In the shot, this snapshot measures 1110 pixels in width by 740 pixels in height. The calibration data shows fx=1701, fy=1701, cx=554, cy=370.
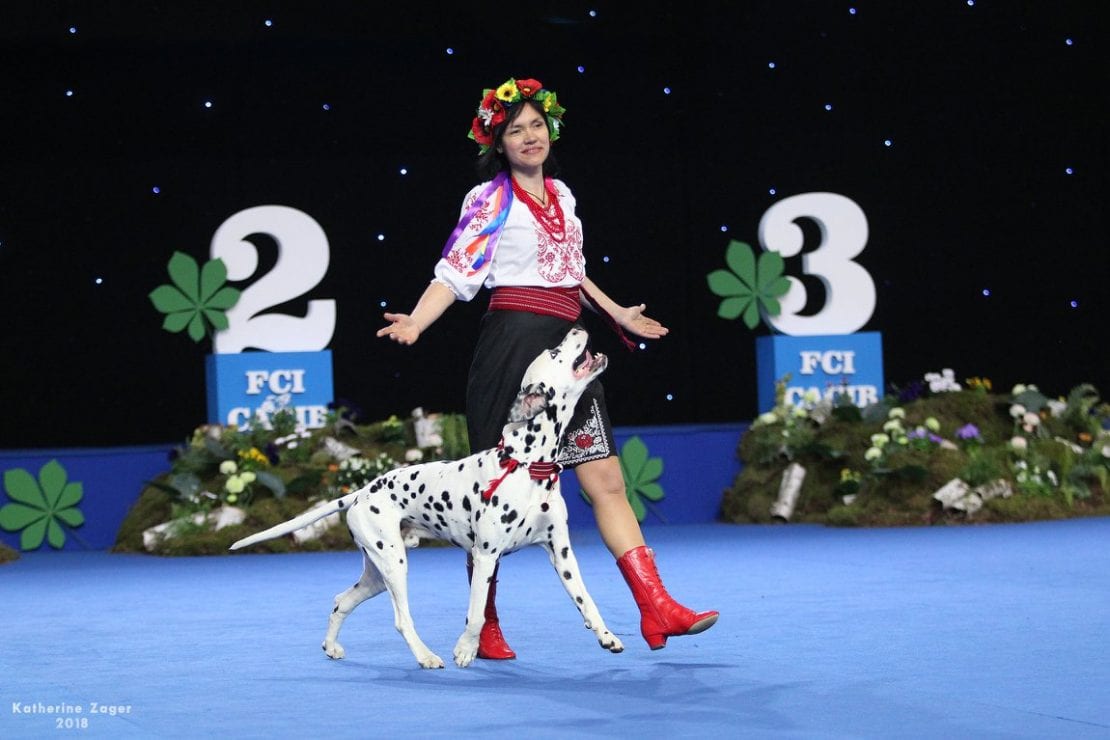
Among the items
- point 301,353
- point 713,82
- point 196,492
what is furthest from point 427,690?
point 713,82

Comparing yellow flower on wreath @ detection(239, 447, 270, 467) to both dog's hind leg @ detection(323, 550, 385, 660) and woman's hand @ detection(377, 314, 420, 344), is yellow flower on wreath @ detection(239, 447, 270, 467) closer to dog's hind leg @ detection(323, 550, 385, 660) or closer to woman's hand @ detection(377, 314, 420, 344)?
dog's hind leg @ detection(323, 550, 385, 660)

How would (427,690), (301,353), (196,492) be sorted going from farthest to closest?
(301,353) < (196,492) < (427,690)

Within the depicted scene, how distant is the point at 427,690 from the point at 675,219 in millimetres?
6527

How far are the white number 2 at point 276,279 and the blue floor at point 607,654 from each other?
1910mm

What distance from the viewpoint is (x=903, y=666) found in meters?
3.90

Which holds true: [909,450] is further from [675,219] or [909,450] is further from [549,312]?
[549,312]

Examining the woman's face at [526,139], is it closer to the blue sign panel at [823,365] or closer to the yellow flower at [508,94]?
the yellow flower at [508,94]

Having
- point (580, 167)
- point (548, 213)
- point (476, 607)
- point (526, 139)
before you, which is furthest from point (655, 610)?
point (580, 167)

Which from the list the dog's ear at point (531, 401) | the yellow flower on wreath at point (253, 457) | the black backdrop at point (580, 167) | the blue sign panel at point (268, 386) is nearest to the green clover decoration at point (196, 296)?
the blue sign panel at point (268, 386)

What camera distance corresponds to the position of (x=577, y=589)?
13.0 ft

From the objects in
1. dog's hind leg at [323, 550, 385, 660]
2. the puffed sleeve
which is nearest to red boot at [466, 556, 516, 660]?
dog's hind leg at [323, 550, 385, 660]

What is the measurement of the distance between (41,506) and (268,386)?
123 centimetres

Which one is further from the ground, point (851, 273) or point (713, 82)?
point (713, 82)

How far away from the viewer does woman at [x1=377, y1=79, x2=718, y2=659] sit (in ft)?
13.9
